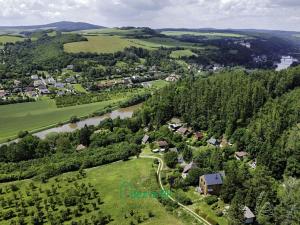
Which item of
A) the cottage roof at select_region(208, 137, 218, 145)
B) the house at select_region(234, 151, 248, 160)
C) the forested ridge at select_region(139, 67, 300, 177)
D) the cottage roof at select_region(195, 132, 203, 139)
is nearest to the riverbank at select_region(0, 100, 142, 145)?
the forested ridge at select_region(139, 67, 300, 177)

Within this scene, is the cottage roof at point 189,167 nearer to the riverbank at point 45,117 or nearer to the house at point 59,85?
the riverbank at point 45,117

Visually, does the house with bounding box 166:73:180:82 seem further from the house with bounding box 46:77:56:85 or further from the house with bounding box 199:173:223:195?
the house with bounding box 199:173:223:195

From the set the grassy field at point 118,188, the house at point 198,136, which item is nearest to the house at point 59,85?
the house at point 198,136

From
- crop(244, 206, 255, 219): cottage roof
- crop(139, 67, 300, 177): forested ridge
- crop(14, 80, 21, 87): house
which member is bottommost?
crop(14, 80, 21, 87): house

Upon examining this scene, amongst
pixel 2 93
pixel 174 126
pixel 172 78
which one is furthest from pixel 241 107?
pixel 2 93

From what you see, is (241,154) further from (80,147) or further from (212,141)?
(80,147)

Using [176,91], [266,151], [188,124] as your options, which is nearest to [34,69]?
[176,91]
